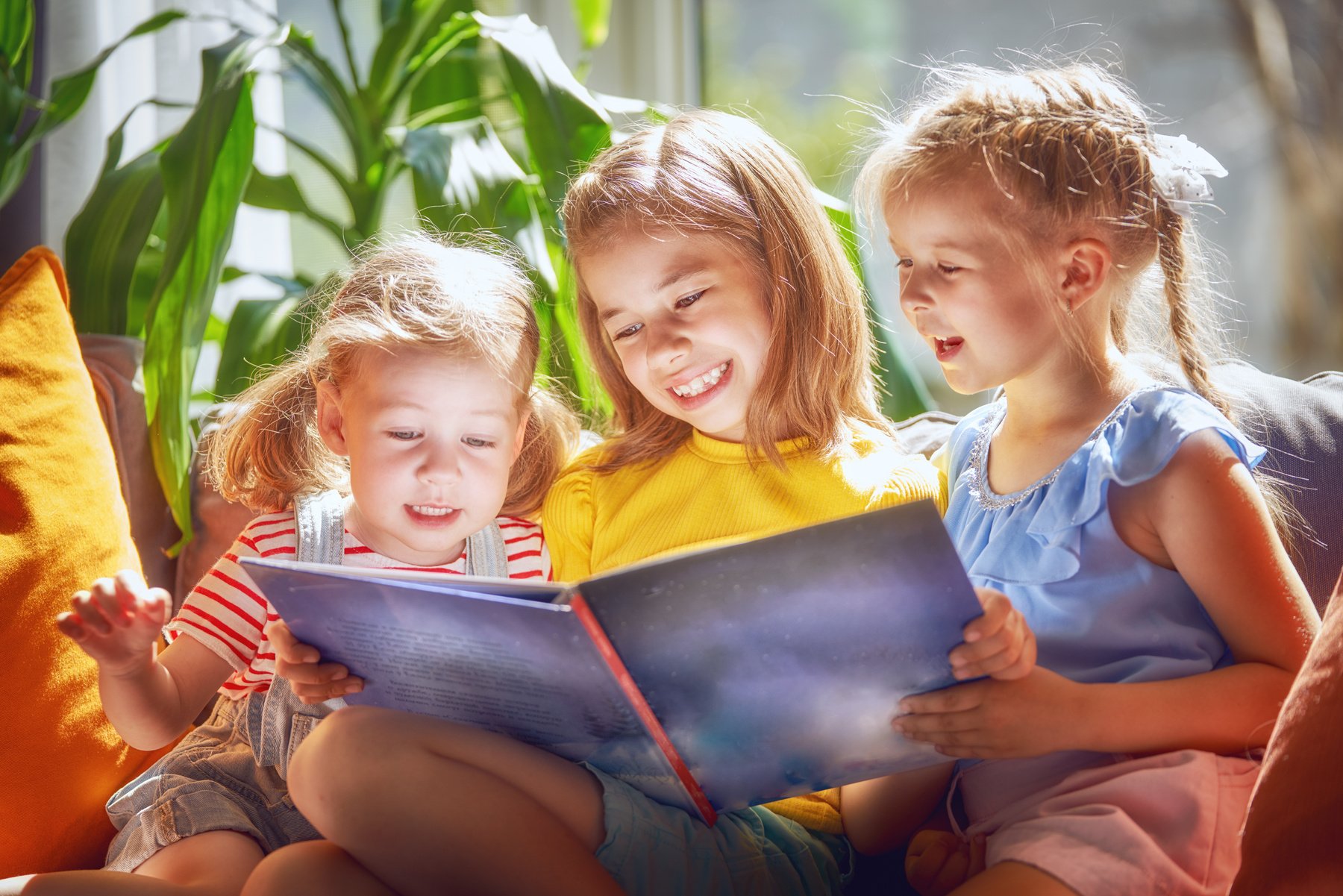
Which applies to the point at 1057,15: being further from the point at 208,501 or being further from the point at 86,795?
the point at 86,795

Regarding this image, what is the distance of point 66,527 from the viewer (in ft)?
3.74

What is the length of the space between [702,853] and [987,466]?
46cm

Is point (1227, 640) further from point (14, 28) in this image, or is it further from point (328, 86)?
point (14, 28)

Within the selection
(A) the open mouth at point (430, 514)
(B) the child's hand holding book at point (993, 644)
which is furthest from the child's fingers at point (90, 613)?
(B) the child's hand holding book at point (993, 644)

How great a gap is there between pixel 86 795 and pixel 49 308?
1.72 feet

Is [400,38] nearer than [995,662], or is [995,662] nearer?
[995,662]

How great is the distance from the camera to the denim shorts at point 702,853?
33.8 inches

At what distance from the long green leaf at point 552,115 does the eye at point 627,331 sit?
1.12ft

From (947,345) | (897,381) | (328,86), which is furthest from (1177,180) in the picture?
(328,86)

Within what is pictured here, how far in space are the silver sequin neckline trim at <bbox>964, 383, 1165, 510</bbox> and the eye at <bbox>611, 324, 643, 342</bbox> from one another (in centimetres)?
35

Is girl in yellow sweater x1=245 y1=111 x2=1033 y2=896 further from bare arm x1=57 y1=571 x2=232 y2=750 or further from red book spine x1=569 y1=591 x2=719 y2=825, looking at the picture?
bare arm x1=57 y1=571 x2=232 y2=750

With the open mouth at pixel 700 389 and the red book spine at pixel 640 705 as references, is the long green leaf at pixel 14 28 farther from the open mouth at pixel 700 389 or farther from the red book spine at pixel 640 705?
the red book spine at pixel 640 705

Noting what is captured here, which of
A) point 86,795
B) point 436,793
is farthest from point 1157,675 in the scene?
point 86,795

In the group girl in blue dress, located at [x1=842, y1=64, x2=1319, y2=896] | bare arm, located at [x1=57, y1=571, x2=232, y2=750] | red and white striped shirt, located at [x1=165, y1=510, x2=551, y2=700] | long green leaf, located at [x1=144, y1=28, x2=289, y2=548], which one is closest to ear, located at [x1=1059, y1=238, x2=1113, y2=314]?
girl in blue dress, located at [x1=842, y1=64, x2=1319, y2=896]
